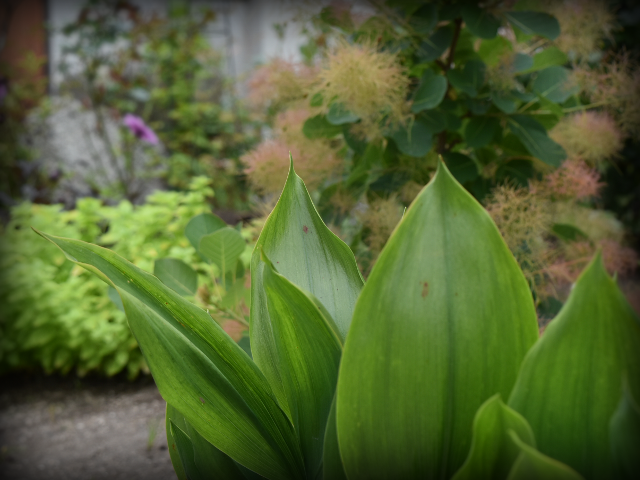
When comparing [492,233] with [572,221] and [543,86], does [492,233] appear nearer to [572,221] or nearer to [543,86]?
[543,86]

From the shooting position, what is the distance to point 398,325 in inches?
11.8

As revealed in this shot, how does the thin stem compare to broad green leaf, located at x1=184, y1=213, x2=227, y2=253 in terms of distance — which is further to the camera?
the thin stem

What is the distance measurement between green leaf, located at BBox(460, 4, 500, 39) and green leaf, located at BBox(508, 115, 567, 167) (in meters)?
0.18

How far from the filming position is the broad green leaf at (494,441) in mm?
287

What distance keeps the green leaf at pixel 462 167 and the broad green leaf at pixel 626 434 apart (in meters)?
0.76

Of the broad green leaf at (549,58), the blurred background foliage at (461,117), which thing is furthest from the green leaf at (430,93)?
the broad green leaf at (549,58)

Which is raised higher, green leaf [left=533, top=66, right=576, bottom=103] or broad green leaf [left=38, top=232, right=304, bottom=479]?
green leaf [left=533, top=66, right=576, bottom=103]

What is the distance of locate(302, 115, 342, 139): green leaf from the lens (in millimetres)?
1021

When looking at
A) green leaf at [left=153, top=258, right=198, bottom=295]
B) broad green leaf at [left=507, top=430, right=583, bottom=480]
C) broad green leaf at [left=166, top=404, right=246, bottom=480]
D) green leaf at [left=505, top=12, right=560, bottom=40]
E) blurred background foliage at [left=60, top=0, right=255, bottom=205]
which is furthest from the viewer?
blurred background foliage at [left=60, top=0, right=255, bottom=205]

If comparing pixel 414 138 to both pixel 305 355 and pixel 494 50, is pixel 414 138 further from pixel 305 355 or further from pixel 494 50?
pixel 305 355

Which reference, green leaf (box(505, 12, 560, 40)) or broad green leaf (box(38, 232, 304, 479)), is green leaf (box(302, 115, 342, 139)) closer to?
green leaf (box(505, 12, 560, 40))

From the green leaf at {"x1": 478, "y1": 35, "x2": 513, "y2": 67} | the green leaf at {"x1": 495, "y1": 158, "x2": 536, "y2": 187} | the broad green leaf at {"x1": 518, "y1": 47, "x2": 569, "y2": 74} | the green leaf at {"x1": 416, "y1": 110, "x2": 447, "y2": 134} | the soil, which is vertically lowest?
the soil

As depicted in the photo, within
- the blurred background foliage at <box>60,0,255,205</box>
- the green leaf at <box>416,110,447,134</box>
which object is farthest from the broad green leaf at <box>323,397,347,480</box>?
the blurred background foliage at <box>60,0,255,205</box>

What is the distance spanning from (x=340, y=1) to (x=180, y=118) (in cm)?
415
